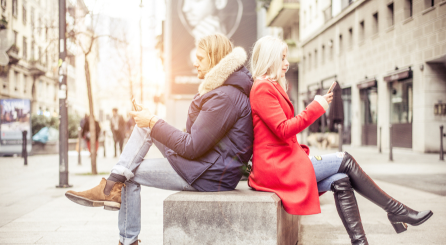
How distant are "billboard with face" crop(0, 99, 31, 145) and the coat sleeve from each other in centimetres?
1477

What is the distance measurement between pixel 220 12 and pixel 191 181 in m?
40.1

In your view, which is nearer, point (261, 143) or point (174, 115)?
point (261, 143)

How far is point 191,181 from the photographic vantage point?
10.8 ft

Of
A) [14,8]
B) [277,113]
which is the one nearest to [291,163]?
[277,113]

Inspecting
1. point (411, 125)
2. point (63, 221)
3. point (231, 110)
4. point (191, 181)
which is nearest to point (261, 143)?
point (231, 110)

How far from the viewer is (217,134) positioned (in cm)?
318

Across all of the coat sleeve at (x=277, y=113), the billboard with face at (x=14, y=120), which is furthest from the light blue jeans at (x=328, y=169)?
the billboard with face at (x=14, y=120)

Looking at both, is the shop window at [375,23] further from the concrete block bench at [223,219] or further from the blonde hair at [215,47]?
the concrete block bench at [223,219]

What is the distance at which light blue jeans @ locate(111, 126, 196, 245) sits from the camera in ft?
11.1

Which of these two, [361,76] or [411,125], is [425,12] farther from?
[361,76]

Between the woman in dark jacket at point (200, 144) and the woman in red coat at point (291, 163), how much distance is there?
0.42ft

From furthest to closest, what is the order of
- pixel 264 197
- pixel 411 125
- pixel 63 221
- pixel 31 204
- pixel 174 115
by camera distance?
pixel 174 115 → pixel 411 125 → pixel 31 204 → pixel 63 221 → pixel 264 197

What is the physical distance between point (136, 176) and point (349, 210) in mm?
1528

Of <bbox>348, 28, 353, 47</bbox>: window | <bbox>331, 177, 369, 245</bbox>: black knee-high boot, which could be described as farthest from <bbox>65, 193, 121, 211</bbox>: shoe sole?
<bbox>348, 28, 353, 47</bbox>: window
